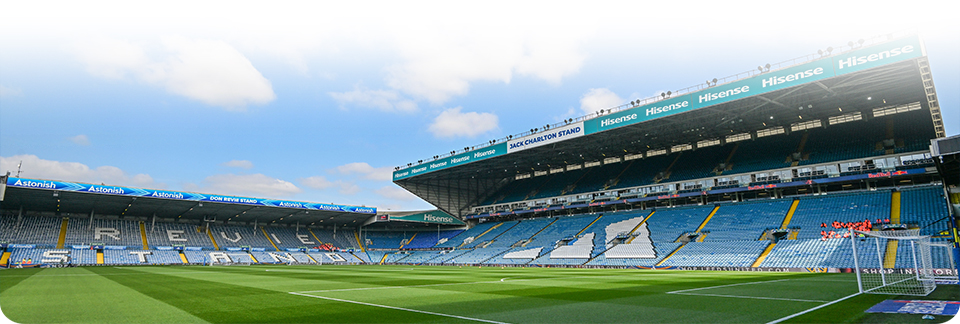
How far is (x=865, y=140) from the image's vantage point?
1597 inches

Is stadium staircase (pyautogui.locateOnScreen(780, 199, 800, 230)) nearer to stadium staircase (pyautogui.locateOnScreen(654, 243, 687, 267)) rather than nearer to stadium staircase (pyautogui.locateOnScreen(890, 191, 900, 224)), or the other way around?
stadium staircase (pyautogui.locateOnScreen(890, 191, 900, 224))

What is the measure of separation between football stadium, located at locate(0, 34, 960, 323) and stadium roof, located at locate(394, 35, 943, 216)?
0.20 meters

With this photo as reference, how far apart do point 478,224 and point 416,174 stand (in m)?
16.0

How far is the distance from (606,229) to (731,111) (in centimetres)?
1736

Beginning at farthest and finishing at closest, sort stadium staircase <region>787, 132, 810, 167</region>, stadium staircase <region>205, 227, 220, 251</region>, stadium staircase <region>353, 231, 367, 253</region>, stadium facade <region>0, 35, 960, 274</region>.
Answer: stadium staircase <region>353, 231, 367, 253</region>
stadium staircase <region>205, 227, 220, 251</region>
stadium staircase <region>787, 132, 810, 167</region>
stadium facade <region>0, 35, 960, 274</region>

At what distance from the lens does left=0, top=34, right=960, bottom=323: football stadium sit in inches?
427

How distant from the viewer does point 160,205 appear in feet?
178

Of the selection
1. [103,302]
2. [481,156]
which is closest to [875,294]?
[103,302]

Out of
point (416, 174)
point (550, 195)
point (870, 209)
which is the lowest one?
point (870, 209)

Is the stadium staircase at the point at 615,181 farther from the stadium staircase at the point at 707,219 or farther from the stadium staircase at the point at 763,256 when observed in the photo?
the stadium staircase at the point at 763,256

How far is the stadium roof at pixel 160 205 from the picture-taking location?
148 ft

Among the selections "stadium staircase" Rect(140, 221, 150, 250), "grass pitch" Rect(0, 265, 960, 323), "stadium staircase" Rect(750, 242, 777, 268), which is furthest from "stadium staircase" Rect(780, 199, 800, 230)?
"stadium staircase" Rect(140, 221, 150, 250)

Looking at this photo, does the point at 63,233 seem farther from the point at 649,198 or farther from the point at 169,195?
the point at 649,198

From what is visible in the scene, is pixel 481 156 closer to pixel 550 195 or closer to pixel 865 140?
pixel 550 195
